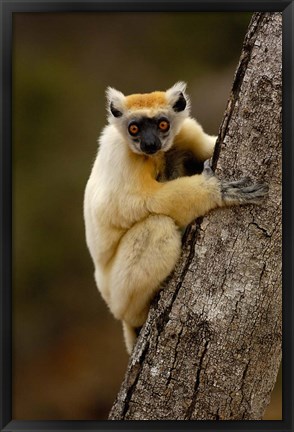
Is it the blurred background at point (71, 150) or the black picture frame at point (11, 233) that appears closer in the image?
the black picture frame at point (11, 233)

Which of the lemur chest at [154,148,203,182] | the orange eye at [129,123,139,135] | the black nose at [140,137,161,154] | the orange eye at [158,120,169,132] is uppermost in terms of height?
the orange eye at [158,120,169,132]

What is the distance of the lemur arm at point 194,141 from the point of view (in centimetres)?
424

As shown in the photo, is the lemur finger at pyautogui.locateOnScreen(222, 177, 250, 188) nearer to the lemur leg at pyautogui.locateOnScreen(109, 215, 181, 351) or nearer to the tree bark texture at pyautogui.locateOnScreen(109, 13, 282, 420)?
the tree bark texture at pyautogui.locateOnScreen(109, 13, 282, 420)

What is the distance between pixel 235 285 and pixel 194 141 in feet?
3.65

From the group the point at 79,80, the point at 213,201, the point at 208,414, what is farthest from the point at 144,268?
the point at 79,80

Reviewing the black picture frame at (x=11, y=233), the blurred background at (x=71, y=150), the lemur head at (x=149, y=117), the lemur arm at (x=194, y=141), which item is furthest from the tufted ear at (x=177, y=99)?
the black picture frame at (x=11, y=233)

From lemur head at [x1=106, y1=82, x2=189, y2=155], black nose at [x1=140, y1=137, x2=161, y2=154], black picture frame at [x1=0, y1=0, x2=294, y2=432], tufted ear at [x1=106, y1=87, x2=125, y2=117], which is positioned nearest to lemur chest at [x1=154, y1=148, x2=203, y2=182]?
lemur head at [x1=106, y1=82, x2=189, y2=155]

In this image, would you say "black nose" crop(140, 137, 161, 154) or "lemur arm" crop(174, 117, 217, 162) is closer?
"black nose" crop(140, 137, 161, 154)

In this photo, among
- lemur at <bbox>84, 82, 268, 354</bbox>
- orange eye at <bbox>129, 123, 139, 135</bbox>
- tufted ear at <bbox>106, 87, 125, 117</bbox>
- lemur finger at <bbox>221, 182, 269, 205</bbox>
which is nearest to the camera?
lemur finger at <bbox>221, 182, 269, 205</bbox>

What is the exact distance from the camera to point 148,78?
16.2 feet

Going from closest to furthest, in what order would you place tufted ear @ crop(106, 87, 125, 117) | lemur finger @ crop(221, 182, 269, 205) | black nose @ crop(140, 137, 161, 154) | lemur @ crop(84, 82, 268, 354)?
lemur finger @ crop(221, 182, 269, 205), lemur @ crop(84, 82, 268, 354), black nose @ crop(140, 137, 161, 154), tufted ear @ crop(106, 87, 125, 117)

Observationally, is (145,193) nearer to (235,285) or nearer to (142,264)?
(142,264)

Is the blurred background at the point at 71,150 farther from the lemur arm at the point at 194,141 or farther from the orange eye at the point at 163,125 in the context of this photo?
the orange eye at the point at 163,125

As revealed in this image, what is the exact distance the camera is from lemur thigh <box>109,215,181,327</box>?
3.79 m
